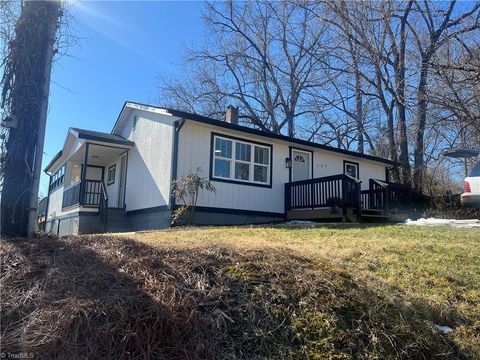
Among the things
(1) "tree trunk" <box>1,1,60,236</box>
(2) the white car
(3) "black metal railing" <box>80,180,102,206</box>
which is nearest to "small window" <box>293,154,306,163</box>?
(2) the white car

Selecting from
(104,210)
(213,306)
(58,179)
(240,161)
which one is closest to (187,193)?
(240,161)

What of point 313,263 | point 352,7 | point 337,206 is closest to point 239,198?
point 337,206

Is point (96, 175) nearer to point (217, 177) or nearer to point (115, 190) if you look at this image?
point (115, 190)

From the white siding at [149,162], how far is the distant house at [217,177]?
1.3 inches

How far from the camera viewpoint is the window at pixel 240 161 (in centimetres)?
1314

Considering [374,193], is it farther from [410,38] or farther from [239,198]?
[410,38]

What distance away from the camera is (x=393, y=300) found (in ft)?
12.4

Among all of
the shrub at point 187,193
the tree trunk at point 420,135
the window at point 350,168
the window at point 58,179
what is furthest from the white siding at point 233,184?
the window at point 58,179

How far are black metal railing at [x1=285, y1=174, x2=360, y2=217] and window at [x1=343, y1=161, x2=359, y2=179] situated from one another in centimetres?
366

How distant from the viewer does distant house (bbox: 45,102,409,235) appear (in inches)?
494

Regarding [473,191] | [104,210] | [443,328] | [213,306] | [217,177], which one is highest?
[217,177]

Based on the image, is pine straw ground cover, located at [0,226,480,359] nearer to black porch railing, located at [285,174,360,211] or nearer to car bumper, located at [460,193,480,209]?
car bumper, located at [460,193,480,209]

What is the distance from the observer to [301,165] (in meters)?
15.6

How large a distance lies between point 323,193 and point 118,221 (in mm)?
7301
